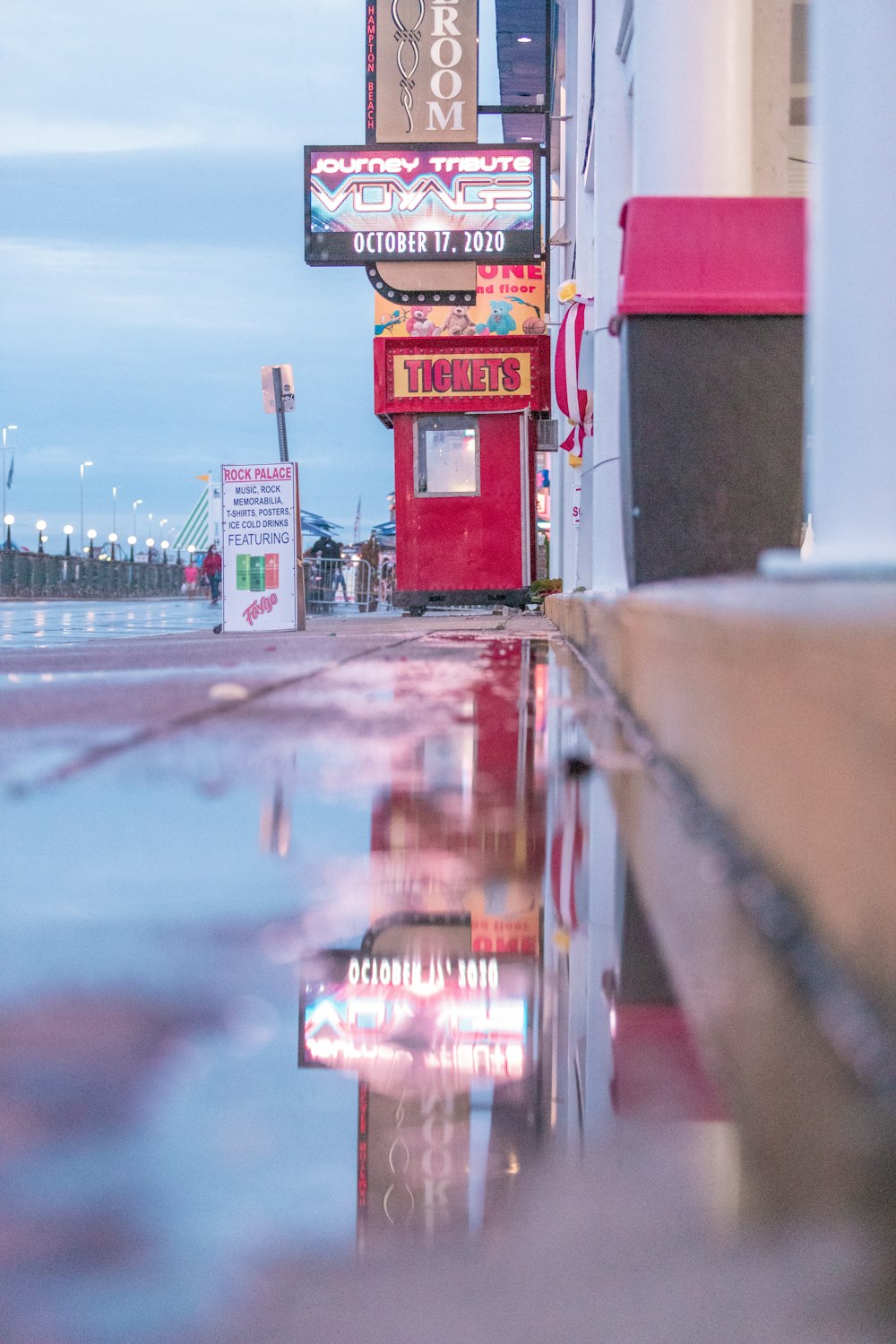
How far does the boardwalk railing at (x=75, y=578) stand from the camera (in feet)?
Answer: 172

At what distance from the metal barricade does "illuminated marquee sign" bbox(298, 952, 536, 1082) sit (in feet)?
86.5

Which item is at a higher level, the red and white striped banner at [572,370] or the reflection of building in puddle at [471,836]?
the red and white striped banner at [572,370]

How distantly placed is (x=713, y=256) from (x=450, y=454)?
53.0 ft

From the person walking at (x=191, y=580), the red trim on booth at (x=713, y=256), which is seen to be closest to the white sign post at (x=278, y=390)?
the red trim on booth at (x=713, y=256)

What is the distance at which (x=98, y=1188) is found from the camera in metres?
1.03

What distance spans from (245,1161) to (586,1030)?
0.47 metres

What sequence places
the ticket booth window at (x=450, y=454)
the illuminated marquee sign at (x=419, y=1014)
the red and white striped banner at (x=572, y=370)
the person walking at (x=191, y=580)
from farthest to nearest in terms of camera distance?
the person walking at (x=191, y=580) → the ticket booth window at (x=450, y=454) → the red and white striped banner at (x=572, y=370) → the illuminated marquee sign at (x=419, y=1014)

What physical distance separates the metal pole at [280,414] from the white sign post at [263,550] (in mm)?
448

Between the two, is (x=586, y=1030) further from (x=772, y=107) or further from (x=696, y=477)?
(x=772, y=107)

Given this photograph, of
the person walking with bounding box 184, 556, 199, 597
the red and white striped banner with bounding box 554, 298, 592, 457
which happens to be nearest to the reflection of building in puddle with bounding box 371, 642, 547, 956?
the red and white striped banner with bounding box 554, 298, 592, 457

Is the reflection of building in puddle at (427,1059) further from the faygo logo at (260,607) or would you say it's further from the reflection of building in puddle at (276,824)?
the faygo logo at (260,607)

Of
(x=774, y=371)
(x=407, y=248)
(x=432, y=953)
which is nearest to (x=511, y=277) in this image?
(x=407, y=248)

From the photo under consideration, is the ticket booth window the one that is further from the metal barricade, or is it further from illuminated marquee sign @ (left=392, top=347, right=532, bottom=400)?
the metal barricade

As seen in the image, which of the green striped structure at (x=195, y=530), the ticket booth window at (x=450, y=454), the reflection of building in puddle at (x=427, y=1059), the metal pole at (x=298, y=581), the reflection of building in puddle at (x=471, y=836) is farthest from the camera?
the green striped structure at (x=195, y=530)
